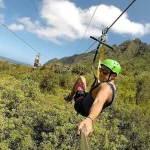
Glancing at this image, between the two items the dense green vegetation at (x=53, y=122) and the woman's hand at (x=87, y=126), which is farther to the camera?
the dense green vegetation at (x=53, y=122)

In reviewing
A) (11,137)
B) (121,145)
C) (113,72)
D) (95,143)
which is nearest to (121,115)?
(121,145)

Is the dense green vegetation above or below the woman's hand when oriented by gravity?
below

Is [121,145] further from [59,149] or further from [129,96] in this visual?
[129,96]

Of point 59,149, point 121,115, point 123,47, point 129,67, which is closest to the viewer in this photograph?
point 59,149

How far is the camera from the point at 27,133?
35688mm

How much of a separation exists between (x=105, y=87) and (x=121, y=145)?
113 feet

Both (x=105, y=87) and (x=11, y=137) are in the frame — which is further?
(x=11, y=137)

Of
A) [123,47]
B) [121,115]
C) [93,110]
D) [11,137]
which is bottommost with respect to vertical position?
[11,137]

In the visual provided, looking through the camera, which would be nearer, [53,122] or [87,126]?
[87,126]

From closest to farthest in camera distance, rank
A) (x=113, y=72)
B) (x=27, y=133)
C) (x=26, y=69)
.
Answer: (x=113, y=72), (x=27, y=133), (x=26, y=69)

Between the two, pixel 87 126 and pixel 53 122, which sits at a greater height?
pixel 87 126

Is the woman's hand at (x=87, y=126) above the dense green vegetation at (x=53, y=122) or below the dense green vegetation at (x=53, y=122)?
above

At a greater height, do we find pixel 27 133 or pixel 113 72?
pixel 113 72

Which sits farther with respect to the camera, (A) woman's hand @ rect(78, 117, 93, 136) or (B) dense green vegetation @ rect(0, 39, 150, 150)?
(B) dense green vegetation @ rect(0, 39, 150, 150)
